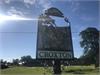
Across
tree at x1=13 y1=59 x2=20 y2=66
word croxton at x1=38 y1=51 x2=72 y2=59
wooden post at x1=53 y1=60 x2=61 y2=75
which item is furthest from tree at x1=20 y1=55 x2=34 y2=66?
wooden post at x1=53 y1=60 x2=61 y2=75

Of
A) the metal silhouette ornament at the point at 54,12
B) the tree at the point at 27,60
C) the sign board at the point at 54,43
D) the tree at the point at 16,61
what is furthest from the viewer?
the metal silhouette ornament at the point at 54,12

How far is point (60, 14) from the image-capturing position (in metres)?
6.67

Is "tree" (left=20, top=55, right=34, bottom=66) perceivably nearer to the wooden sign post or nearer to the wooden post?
the wooden sign post

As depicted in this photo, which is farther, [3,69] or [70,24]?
[70,24]

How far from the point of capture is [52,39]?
6539mm

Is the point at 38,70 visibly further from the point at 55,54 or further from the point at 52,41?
the point at 52,41

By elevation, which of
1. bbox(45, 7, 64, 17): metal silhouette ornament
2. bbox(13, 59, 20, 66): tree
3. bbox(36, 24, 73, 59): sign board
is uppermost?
bbox(45, 7, 64, 17): metal silhouette ornament

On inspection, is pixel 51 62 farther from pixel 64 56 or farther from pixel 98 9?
pixel 98 9

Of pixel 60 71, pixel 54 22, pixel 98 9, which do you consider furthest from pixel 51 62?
pixel 98 9

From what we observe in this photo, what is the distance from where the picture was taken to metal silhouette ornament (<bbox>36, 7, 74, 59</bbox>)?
6.44 meters

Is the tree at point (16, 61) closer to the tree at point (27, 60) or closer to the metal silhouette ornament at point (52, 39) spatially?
the tree at point (27, 60)

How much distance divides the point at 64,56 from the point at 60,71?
34 cm

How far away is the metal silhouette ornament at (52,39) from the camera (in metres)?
6.44

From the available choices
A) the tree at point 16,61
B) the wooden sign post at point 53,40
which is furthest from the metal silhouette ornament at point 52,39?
the tree at point 16,61
